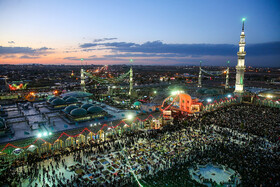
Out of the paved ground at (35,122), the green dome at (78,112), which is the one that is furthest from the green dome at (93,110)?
the paved ground at (35,122)

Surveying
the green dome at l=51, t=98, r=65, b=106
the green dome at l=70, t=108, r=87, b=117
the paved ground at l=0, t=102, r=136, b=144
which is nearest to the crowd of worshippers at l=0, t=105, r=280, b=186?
the paved ground at l=0, t=102, r=136, b=144

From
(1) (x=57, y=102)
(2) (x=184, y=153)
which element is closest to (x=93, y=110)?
(1) (x=57, y=102)

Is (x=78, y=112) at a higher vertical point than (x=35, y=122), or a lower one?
higher

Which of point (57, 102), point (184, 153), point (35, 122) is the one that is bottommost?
point (184, 153)

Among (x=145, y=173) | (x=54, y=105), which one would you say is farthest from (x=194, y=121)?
(x=54, y=105)

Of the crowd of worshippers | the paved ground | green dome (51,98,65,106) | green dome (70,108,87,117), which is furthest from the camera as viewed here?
green dome (51,98,65,106)

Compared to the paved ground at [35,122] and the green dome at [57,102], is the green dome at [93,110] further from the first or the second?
the green dome at [57,102]

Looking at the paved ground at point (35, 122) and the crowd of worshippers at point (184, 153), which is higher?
the paved ground at point (35, 122)

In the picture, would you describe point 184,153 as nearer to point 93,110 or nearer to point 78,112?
point 93,110

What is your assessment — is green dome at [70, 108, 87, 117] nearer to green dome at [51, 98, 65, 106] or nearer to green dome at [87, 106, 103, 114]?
green dome at [87, 106, 103, 114]
